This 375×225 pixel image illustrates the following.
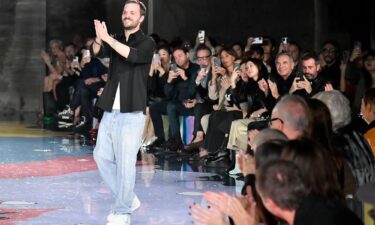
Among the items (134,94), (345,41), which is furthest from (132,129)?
(345,41)

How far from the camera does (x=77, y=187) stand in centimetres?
732

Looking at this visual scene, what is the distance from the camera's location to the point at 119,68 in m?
5.69

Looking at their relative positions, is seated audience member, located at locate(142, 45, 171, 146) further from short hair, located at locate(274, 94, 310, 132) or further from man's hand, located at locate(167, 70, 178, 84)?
short hair, located at locate(274, 94, 310, 132)

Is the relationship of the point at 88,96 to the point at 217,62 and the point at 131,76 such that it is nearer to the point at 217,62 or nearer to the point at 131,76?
the point at 217,62

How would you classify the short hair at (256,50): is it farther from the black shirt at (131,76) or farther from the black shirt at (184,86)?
the black shirt at (131,76)

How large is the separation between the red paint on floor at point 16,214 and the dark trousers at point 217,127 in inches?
111

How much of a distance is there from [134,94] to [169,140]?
454 centimetres

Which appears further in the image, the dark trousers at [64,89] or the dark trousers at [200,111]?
the dark trousers at [64,89]

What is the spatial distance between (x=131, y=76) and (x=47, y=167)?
3185 mm

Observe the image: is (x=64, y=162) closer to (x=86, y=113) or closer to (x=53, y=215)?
(x=53, y=215)

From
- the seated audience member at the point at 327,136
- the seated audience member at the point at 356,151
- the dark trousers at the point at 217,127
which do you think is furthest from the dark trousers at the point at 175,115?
the seated audience member at the point at 327,136

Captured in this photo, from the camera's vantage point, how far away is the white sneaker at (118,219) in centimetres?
559

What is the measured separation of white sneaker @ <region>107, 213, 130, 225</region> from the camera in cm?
559

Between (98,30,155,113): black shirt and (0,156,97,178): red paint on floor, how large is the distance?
2.55 m
